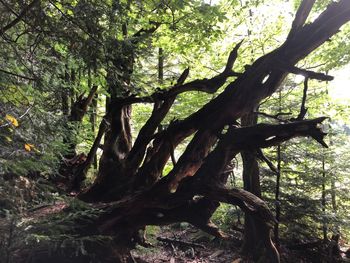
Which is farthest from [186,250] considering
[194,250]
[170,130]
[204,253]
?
[170,130]

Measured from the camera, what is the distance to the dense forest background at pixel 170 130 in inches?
169

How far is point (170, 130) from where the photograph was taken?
6480 millimetres

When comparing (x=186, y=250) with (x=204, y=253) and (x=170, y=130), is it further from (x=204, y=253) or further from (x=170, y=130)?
(x=170, y=130)

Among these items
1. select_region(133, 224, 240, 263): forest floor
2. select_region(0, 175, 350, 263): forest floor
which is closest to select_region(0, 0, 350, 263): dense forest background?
select_region(0, 175, 350, 263): forest floor

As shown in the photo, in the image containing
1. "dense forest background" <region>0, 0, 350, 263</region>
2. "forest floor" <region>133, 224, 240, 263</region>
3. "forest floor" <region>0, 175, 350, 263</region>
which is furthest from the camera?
"forest floor" <region>133, 224, 240, 263</region>

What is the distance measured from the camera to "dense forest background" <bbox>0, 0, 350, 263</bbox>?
429 cm

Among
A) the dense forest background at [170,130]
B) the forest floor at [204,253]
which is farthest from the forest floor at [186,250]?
the dense forest background at [170,130]

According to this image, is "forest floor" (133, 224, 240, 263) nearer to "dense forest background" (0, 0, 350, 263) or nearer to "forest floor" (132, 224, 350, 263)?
"forest floor" (132, 224, 350, 263)

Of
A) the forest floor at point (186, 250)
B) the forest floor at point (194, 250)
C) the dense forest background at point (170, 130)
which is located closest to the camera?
the dense forest background at point (170, 130)

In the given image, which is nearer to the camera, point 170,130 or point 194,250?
point 170,130

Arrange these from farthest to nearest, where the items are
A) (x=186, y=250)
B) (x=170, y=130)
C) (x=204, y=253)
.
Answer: (x=204, y=253) < (x=186, y=250) < (x=170, y=130)

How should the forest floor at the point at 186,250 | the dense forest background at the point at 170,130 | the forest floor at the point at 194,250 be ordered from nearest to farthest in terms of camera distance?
the dense forest background at the point at 170,130 → the forest floor at the point at 194,250 → the forest floor at the point at 186,250

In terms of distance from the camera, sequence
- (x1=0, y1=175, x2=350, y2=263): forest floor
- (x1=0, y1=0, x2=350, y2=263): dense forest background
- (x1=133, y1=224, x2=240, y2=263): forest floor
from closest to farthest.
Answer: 1. (x1=0, y1=0, x2=350, y2=263): dense forest background
2. (x1=0, y1=175, x2=350, y2=263): forest floor
3. (x1=133, y1=224, x2=240, y2=263): forest floor

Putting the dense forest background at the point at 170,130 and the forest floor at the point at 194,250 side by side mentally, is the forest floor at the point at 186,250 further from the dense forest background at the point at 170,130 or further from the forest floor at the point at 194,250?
the dense forest background at the point at 170,130
